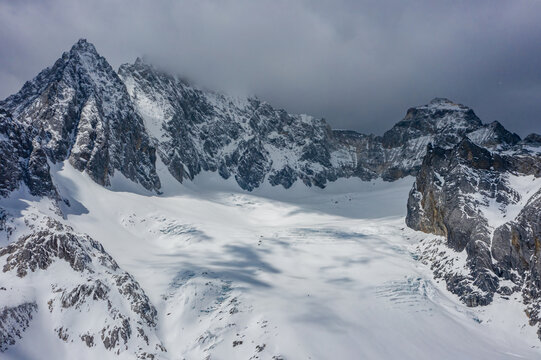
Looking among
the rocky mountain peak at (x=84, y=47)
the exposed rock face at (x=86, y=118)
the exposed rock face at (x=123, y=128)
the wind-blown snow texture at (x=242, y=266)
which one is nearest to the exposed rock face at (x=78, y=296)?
the wind-blown snow texture at (x=242, y=266)

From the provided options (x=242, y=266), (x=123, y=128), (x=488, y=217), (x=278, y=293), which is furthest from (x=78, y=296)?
(x=123, y=128)

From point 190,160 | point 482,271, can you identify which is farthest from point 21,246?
point 190,160

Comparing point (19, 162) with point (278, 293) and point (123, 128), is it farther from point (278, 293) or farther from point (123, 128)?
point (123, 128)

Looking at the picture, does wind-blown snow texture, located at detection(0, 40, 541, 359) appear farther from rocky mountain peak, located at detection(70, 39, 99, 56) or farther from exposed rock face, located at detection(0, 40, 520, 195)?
rocky mountain peak, located at detection(70, 39, 99, 56)

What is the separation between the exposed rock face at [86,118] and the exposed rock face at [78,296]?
42.8m

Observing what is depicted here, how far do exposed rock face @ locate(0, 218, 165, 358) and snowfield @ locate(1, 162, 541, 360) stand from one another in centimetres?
87

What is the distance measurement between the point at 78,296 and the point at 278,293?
1008 inches

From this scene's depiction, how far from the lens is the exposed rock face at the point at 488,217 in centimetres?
5141

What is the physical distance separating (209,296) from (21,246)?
2411 centimetres

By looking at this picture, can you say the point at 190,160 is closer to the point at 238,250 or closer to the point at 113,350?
the point at 238,250

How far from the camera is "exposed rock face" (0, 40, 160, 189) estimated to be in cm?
9662

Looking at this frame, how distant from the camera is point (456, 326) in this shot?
50.0 metres

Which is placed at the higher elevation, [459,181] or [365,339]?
[459,181]

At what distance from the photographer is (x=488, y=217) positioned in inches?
2360
